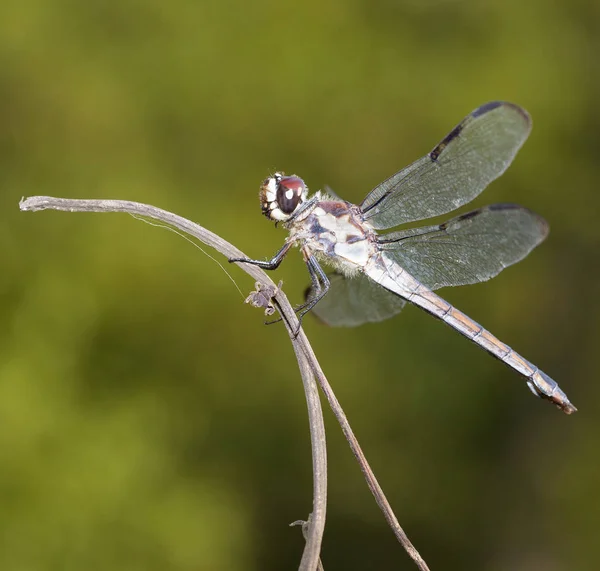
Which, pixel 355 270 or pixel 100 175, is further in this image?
pixel 100 175

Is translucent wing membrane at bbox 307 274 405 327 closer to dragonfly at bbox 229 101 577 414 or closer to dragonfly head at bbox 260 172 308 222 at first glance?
dragonfly at bbox 229 101 577 414

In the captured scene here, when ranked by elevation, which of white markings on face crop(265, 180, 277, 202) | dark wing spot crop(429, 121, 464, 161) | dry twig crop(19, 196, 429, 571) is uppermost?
white markings on face crop(265, 180, 277, 202)

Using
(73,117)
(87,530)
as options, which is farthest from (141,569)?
(73,117)

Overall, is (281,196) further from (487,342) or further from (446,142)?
(487,342)

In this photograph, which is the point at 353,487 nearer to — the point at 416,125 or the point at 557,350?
the point at 557,350

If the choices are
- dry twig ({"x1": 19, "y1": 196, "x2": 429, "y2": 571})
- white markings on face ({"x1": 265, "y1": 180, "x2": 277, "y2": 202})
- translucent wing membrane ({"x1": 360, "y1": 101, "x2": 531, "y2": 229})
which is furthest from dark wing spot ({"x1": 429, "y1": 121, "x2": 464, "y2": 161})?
dry twig ({"x1": 19, "y1": 196, "x2": 429, "y2": 571})

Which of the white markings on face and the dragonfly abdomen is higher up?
the white markings on face
